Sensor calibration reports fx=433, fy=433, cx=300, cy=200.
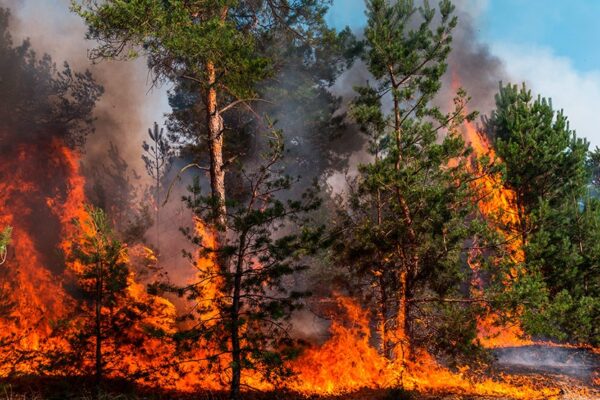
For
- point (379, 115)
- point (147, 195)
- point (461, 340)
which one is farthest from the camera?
point (147, 195)

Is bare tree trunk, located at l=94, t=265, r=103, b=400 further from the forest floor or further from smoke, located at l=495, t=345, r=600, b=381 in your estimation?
smoke, located at l=495, t=345, r=600, b=381

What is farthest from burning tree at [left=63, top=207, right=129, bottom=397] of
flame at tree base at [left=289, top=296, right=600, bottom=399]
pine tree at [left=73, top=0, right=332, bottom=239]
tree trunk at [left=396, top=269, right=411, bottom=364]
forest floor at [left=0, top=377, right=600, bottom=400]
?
tree trunk at [left=396, top=269, right=411, bottom=364]

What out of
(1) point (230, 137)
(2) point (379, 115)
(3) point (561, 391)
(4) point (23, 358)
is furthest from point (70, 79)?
(3) point (561, 391)

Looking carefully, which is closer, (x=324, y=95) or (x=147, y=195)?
(x=324, y=95)

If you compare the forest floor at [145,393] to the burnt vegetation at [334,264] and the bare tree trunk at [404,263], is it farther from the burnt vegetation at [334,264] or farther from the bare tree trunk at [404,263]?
the bare tree trunk at [404,263]

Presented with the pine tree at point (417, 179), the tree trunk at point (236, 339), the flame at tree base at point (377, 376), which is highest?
the pine tree at point (417, 179)

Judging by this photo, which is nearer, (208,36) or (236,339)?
(236,339)

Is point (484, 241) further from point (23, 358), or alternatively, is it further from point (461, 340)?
point (23, 358)

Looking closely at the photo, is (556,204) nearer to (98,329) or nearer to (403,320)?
(403,320)

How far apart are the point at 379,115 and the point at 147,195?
2538 cm

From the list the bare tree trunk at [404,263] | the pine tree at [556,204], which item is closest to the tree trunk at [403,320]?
the bare tree trunk at [404,263]

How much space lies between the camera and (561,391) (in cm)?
1160

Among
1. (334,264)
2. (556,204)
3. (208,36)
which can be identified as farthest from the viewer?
(556,204)

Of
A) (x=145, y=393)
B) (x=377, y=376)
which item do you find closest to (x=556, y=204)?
(x=377, y=376)
